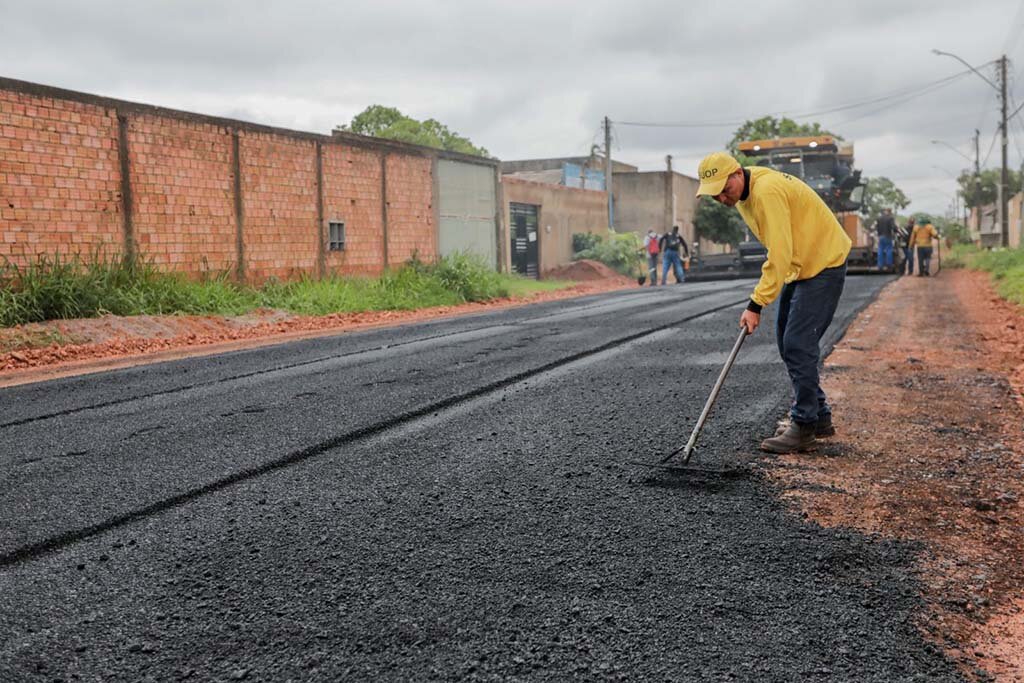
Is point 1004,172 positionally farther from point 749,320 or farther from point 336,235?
point 749,320

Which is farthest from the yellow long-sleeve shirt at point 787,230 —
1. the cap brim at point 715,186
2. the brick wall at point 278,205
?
the brick wall at point 278,205

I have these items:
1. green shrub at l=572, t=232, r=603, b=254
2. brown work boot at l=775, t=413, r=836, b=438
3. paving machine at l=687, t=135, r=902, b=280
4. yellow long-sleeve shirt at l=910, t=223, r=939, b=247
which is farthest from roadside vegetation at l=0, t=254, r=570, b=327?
green shrub at l=572, t=232, r=603, b=254

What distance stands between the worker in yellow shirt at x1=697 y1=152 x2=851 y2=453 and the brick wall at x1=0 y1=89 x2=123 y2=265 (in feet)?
32.5

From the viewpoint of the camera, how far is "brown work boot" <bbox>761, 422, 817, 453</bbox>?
15.8 ft

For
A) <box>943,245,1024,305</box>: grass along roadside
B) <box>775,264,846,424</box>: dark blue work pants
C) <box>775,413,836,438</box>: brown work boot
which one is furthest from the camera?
<box>943,245,1024,305</box>: grass along roadside

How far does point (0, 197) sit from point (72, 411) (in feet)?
21.3

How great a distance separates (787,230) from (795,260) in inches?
11.0

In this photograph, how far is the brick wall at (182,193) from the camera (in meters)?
13.6

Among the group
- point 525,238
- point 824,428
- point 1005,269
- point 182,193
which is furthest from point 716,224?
point 824,428

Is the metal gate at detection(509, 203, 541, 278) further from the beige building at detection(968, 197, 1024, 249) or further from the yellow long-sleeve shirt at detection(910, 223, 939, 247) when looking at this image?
the beige building at detection(968, 197, 1024, 249)

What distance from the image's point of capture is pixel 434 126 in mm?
54344

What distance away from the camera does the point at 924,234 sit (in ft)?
75.3

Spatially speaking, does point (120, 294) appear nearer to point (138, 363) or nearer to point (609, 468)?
point (138, 363)

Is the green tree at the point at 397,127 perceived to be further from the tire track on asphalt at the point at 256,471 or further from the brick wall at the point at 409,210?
the tire track on asphalt at the point at 256,471
